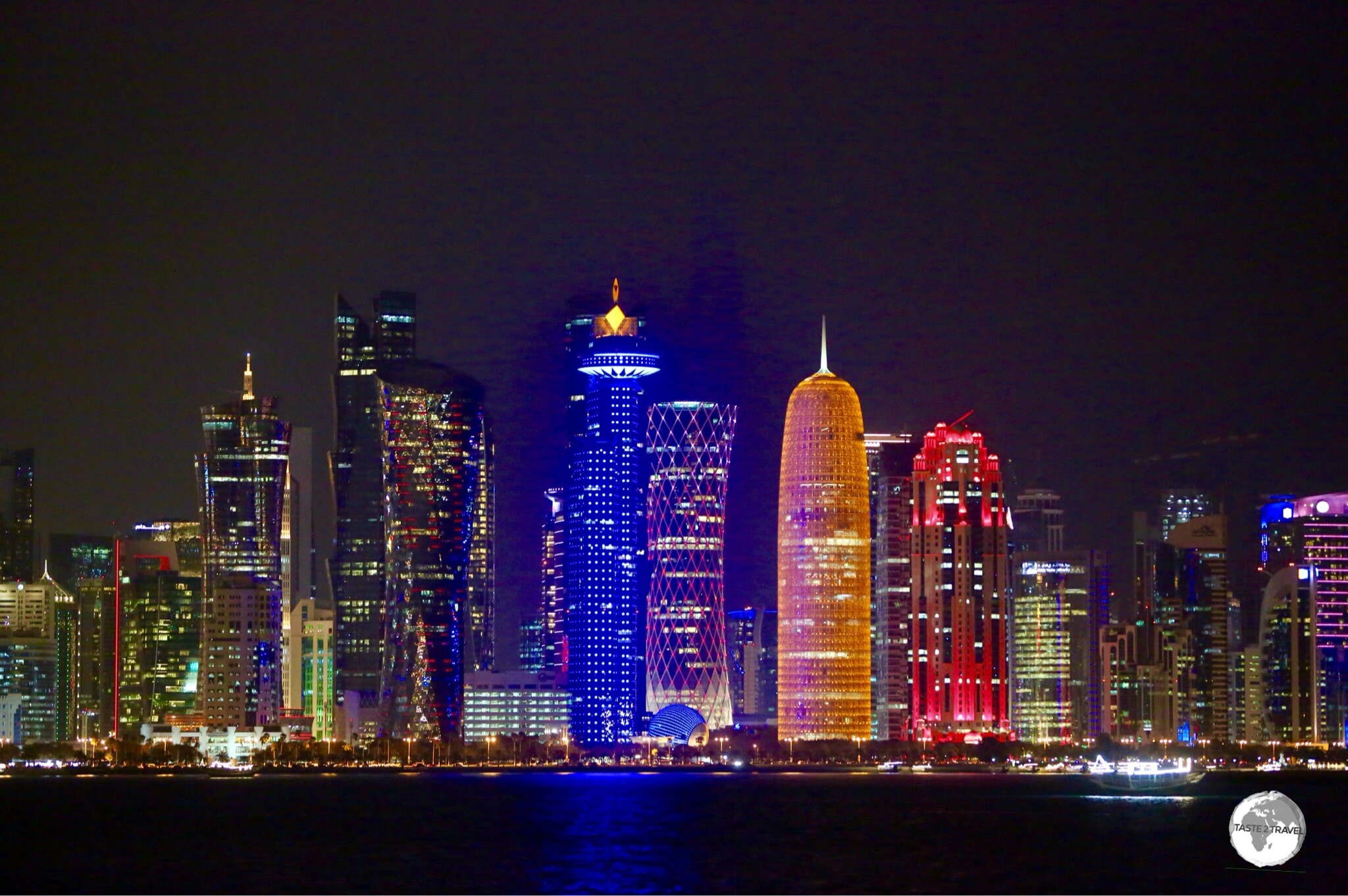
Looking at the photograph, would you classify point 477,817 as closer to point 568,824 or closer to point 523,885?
point 568,824

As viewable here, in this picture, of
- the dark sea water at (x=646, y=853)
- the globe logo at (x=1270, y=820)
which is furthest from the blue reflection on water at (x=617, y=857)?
the globe logo at (x=1270, y=820)

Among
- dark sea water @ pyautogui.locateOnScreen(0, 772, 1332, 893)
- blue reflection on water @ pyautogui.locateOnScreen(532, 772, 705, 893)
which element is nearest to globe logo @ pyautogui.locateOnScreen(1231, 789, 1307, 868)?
dark sea water @ pyautogui.locateOnScreen(0, 772, 1332, 893)

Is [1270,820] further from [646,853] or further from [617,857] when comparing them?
[646,853]

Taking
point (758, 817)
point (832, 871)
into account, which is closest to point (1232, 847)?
point (832, 871)

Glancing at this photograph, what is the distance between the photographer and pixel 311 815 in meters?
193

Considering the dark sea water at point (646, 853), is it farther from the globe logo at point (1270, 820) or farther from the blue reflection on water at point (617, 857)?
the globe logo at point (1270, 820)

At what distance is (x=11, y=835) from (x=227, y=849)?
1038 inches

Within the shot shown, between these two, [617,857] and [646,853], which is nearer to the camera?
[617,857]

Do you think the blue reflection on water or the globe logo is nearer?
the globe logo

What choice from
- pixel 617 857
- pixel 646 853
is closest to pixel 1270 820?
pixel 617 857

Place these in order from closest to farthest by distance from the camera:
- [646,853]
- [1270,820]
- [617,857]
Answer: [1270,820]
[617,857]
[646,853]

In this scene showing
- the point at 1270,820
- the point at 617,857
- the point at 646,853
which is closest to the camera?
the point at 1270,820

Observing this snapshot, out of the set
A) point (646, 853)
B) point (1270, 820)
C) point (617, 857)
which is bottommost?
point (646, 853)

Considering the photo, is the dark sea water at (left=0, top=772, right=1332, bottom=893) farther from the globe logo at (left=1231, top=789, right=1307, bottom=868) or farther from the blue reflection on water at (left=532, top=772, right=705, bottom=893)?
the globe logo at (left=1231, top=789, right=1307, bottom=868)
